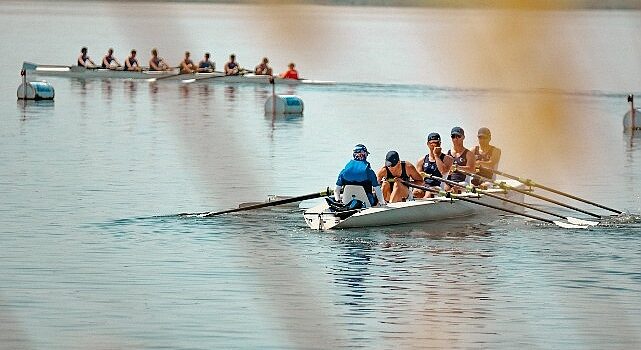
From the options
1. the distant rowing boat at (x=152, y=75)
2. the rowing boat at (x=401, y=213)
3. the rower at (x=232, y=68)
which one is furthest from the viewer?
the distant rowing boat at (x=152, y=75)

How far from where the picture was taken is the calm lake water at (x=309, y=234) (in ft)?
12.8

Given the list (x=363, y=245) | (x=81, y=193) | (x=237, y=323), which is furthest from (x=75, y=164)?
(x=237, y=323)

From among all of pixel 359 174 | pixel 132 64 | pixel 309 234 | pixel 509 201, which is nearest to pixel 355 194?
pixel 359 174

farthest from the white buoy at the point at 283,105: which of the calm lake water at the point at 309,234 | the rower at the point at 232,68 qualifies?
the calm lake water at the point at 309,234

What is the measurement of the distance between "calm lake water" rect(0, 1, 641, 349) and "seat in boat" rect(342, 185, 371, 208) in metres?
0.74

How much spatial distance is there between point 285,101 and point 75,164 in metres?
29.5

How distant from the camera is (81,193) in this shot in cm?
4156

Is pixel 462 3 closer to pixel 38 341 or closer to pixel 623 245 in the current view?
pixel 38 341

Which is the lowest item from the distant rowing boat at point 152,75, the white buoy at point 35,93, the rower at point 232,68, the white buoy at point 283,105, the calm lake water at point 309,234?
the calm lake water at point 309,234

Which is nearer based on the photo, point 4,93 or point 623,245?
point 623,245

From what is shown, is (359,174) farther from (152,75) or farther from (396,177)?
(152,75)

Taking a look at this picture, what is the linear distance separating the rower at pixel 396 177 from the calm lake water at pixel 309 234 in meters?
1.09

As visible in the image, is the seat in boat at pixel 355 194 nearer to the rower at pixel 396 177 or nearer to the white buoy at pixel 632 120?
the rower at pixel 396 177

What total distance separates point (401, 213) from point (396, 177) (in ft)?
2.94
